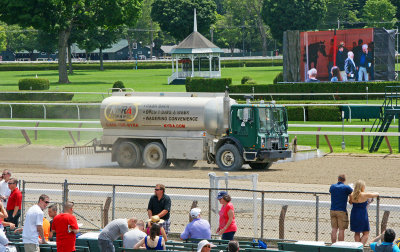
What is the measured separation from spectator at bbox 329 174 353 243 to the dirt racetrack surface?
5.43 m

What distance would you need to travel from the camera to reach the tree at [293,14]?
300 feet

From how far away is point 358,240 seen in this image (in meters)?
12.4

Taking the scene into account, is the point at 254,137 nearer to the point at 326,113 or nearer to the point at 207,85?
the point at 326,113

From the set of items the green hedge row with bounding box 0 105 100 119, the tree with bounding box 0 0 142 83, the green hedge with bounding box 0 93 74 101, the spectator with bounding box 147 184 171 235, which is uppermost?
the tree with bounding box 0 0 142 83

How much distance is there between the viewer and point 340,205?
41.4ft

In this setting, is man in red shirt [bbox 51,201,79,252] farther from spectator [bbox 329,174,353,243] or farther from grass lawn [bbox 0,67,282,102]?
grass lawn [bbox 0,67,282,102]

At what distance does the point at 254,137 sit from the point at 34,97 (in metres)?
30.9

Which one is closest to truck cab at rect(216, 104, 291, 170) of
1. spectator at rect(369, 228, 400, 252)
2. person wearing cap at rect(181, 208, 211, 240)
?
person wearing cap at rect(181, 208, 211, 240)

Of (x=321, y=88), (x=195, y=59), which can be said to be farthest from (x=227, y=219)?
(x=195, y=59)

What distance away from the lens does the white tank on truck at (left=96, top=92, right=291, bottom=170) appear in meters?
21.6

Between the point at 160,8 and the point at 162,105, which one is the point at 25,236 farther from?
the point at 160,8

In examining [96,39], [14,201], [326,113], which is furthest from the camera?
[96,39]

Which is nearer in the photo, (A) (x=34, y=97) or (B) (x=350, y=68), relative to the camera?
(B) (x=350, y=68)

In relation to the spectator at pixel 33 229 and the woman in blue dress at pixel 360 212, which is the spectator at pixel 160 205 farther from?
the woman in blue dress at pixel 360 212
